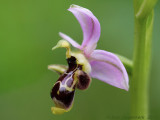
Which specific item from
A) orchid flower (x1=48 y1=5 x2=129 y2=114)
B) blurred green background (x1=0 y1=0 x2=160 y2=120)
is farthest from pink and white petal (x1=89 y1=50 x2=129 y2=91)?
blurred green background (x1=0 y1=0 x2=160 y2=120)

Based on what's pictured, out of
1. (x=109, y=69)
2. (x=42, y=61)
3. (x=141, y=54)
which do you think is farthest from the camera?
(x=42, y=61)

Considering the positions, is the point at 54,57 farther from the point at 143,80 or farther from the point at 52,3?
the point at 143,80

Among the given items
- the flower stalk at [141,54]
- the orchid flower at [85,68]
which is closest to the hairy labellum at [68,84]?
the orchid flower at [85,68]

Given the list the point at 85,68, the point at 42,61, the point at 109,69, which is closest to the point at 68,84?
the point at 85,68

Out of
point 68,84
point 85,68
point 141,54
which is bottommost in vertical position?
point 68,84

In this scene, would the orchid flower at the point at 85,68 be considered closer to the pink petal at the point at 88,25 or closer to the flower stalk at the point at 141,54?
the pink petal at the point at 88,25

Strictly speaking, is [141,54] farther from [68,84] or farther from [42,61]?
[42,61]
